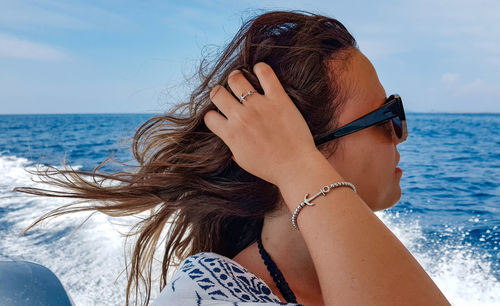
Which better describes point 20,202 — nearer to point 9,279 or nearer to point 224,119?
point 9,279

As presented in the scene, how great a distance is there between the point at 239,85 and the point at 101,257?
328 centimetres

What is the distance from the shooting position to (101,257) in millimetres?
A: 3734

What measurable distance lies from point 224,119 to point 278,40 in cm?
32

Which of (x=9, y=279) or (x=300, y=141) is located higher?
(x=300, y=141)

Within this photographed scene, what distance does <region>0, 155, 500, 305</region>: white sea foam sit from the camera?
3283 millimetres

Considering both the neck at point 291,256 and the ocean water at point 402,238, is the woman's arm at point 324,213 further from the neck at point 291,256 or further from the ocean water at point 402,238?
the ocean water at point 402,238

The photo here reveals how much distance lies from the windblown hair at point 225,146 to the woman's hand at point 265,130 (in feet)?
0.31

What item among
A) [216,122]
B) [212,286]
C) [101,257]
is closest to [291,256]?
[212,286]

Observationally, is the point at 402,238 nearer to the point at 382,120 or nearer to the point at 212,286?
the point at 382,120

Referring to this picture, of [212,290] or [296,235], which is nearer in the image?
[212,290]

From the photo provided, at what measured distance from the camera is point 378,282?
0.69 metres

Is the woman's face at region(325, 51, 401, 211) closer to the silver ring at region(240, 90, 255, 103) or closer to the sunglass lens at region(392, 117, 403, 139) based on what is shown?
the sunglass lens at region(392, 117, 403, 139)

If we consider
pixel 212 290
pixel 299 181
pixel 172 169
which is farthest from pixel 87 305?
pixel 299 181

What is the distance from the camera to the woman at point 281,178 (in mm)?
739
